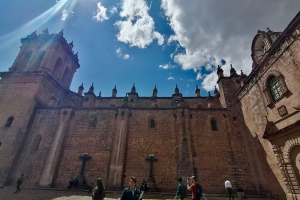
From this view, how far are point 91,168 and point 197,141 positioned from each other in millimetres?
10238

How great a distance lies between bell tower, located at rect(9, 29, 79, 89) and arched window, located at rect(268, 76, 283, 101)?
22744 millimetres

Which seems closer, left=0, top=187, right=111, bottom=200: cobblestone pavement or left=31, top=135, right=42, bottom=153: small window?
left=0, top=187, right=111, bottom=200: cobblestone pavement

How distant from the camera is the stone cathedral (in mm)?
11312

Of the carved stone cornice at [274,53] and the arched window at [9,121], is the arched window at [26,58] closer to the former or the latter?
the arched window at [9,121]

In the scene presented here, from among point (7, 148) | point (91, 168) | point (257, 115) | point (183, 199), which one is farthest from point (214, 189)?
point (7, 148)

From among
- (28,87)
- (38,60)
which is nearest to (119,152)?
(28,87)

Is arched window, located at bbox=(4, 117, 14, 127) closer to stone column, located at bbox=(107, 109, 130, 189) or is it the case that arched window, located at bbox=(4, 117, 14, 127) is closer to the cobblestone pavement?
the cobblestone pavement

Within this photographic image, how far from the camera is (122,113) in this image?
17.3 metres

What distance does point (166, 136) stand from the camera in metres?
16.2

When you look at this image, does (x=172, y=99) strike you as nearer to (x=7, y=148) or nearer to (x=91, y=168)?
(x=91, y=168)

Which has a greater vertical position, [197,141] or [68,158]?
[197,141]

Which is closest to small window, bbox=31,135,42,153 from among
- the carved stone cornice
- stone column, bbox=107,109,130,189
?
stone column, bbox=107,109,130,189

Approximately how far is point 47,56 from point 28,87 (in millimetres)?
4816

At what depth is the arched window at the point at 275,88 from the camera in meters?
11.2
